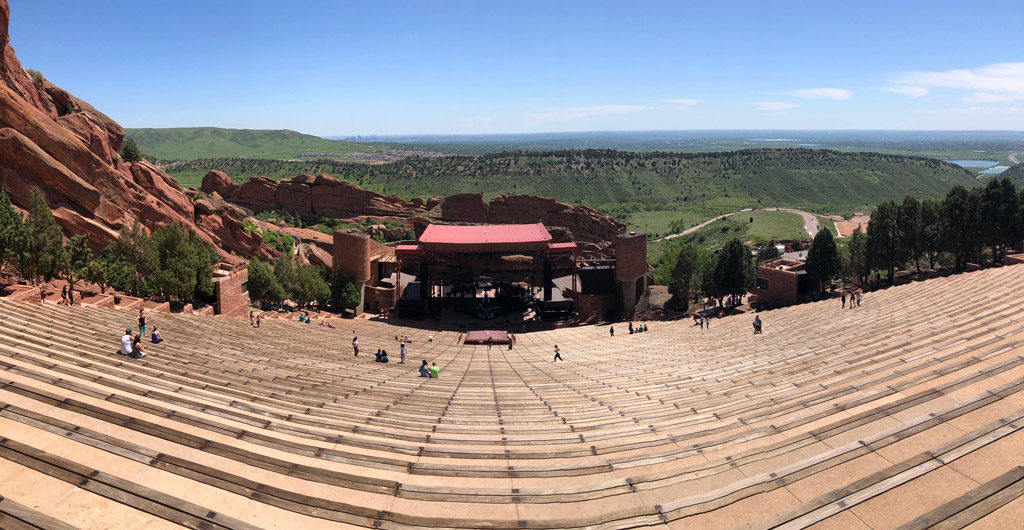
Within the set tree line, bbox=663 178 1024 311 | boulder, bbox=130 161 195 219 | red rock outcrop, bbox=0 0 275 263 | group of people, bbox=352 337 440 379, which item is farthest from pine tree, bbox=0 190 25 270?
tree line, bbox=663 178 1024 311

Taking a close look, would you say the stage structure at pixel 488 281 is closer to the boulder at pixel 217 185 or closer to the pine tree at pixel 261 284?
the pine tree at pixel 261 284

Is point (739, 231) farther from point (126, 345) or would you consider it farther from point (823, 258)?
point (126, 345)

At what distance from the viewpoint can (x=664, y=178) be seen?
152 meters

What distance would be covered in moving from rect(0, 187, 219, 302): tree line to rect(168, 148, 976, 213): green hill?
3797 inches

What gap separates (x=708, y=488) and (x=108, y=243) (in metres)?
37.2

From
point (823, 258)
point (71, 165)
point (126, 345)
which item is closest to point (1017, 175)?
point (823, 258)

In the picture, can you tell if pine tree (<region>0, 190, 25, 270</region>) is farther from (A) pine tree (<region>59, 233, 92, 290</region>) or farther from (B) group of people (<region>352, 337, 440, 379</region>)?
(B) group of people (<region>352, 337, 440, 379</region>)

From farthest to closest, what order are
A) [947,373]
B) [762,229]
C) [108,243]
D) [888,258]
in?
[762,229], [888,258], [108,243], [947,373]

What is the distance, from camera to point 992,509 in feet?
Result: 20.9

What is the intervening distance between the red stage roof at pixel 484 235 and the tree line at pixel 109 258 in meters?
18.8

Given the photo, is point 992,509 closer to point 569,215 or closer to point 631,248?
point 631,248

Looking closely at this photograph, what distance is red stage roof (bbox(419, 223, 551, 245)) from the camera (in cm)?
4447

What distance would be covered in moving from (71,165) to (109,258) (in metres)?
8.67

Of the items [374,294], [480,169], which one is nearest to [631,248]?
[374,294]
